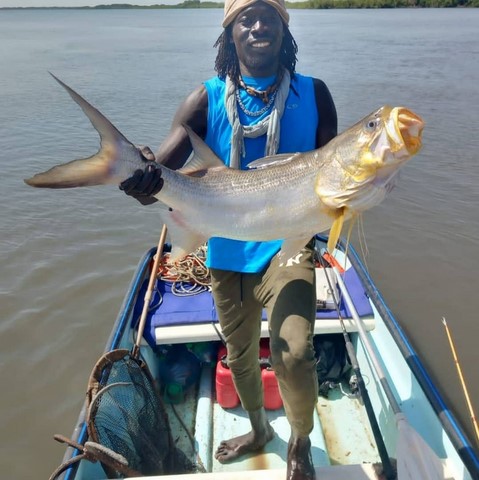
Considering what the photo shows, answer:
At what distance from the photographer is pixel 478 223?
9484 mm

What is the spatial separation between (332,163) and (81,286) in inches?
234

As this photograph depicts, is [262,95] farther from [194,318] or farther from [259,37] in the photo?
[194,318]

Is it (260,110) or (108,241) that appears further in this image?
(108,241)

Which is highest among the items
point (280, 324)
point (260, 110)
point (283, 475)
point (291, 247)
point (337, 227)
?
point (260, 110)

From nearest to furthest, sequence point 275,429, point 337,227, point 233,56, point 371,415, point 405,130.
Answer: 1. point 405,130
2. point 337,227
3. point 233,56
4. point 371,415
5. point 275,429

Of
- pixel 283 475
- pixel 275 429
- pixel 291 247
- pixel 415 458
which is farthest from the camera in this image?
pixel 275 429

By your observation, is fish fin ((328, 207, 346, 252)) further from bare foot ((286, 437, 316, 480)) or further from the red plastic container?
the red plastic container

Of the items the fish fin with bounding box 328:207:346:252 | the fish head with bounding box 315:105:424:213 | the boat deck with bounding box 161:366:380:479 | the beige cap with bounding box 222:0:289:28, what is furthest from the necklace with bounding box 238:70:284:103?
the boat deck with bounding box 161:366:380:479

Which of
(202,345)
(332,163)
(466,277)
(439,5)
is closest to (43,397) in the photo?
(202,345)

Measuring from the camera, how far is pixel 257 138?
3281 mm

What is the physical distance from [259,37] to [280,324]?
177cm

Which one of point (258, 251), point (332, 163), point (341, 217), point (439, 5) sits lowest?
point (439, 5)

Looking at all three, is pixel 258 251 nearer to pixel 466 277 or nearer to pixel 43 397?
pixel 43 397

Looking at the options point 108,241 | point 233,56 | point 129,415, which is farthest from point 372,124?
point 108,241
